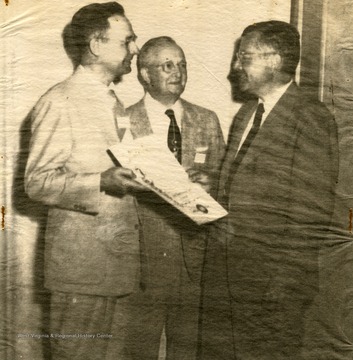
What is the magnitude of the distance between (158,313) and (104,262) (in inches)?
14.1

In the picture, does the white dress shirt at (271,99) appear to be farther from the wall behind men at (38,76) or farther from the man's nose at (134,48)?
the man's nose at (134,48)

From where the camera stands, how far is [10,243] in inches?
133

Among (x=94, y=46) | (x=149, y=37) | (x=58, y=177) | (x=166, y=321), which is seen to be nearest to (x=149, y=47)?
(x=149, y=37)

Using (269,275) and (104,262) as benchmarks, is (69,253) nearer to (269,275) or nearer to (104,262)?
(104,262)

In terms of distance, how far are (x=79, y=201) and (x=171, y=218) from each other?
1.47ft

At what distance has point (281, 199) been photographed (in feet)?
11.2

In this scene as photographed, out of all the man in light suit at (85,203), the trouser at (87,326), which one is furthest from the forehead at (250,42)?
the trouser at (87,326)

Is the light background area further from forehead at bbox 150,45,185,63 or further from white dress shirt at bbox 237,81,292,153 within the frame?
white dress shirt at bbox 237,81,292,153

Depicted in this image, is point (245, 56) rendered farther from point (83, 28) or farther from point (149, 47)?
point (83, 28)

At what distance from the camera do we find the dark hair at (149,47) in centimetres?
341

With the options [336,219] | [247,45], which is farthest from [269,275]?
[247,45]

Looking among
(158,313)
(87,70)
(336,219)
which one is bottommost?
(158,313)

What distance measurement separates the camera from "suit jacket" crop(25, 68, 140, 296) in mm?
3375

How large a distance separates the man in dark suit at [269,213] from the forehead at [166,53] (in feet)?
0.94
